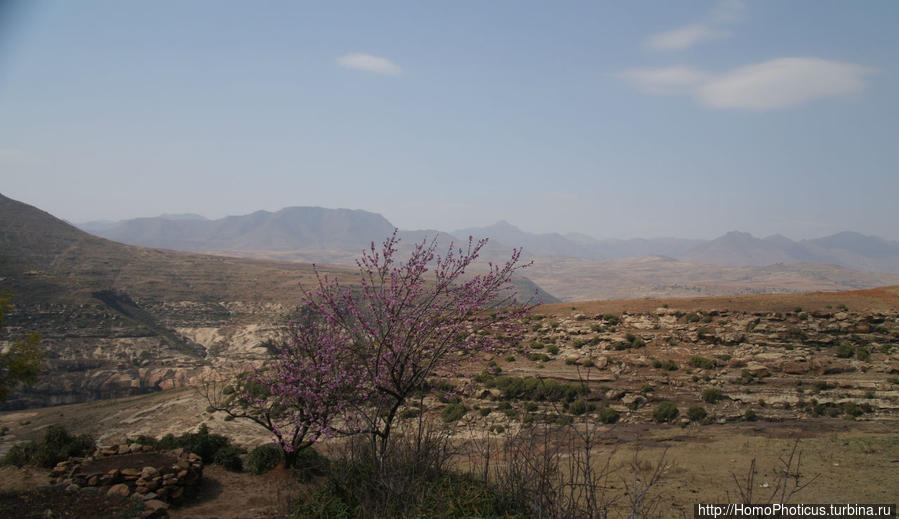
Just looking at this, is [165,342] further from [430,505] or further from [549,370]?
[430,505]

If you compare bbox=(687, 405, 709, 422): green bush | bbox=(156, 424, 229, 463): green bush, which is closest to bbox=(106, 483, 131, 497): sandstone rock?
bbox=(156, 424, 229, 463): green bush

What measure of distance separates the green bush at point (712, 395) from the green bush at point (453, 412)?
991 centimetres

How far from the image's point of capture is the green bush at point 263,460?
14039 millimetres

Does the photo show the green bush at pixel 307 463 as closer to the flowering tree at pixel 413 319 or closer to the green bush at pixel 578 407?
the flowering tree at pixel 413 319

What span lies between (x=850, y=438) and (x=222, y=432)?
75.8ft

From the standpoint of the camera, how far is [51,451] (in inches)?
533

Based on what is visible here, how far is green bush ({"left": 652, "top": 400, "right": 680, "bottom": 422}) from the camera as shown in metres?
18.2

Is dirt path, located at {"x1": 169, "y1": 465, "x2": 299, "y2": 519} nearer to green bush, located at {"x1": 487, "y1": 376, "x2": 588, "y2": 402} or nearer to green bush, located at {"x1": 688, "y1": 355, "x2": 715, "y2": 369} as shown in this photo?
green bush, located at {"x1": 487, "y1": 376, "x2": 588, "y2": 402}

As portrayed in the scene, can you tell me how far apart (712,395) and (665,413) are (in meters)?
2.68

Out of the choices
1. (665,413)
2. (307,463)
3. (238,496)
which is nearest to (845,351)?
(665,413)

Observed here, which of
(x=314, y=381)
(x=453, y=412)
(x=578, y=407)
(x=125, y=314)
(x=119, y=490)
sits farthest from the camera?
(x=125, y=314)

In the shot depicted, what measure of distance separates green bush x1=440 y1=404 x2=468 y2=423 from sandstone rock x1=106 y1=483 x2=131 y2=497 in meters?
11.3

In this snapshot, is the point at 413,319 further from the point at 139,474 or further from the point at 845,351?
the point at 845,351

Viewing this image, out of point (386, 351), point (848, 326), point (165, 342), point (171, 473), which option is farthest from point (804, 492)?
point (165, 342)
